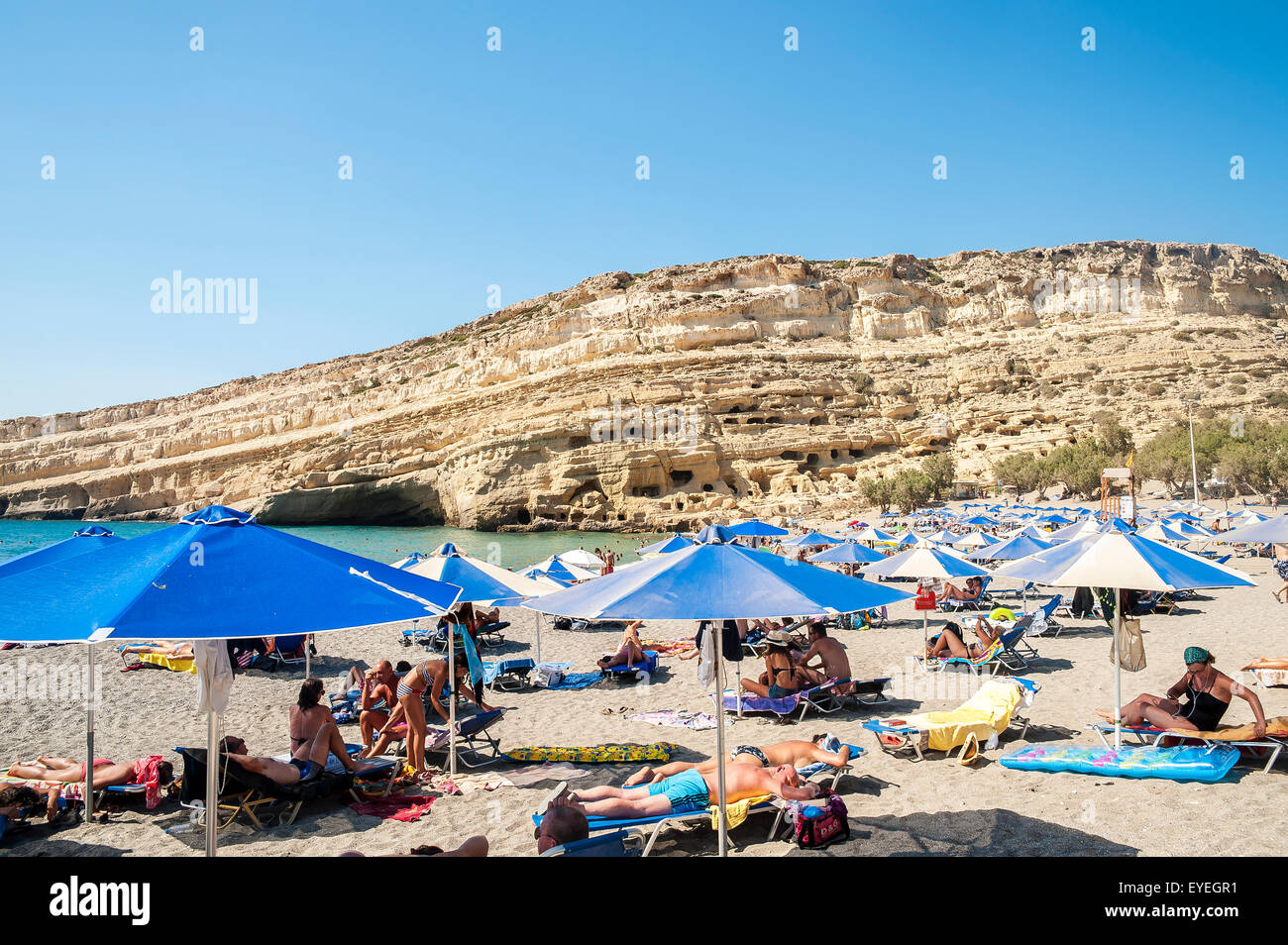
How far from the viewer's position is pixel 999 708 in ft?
22.9

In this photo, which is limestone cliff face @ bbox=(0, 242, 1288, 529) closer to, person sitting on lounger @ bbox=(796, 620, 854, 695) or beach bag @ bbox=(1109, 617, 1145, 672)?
person sitting on lounger @ bbox=(796, 620, 854, 695)

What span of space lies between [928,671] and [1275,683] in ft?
13.0

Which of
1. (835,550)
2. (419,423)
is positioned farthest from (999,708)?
(419,423)

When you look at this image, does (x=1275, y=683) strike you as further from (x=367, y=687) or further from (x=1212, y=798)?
(x=367, y=687)

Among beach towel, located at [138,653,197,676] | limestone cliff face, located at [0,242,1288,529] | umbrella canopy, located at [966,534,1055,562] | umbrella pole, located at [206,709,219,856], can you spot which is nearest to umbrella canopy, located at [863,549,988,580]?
umbrella canopy, located at [966,534,1055,562]

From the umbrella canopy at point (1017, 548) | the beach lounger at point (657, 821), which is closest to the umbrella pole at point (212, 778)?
the beach lounger at point (657, 821)

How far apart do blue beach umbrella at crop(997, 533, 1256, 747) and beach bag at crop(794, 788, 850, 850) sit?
2.68 m

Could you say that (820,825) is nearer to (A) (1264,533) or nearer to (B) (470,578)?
(B) (470,578)

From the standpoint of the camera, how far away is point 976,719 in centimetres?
680

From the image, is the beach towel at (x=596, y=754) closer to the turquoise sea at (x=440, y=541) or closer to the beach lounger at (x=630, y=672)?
the beach lounger at (x=630, y=672)

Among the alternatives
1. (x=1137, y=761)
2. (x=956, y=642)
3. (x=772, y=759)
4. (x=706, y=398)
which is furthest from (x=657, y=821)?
(x=706, y=398)

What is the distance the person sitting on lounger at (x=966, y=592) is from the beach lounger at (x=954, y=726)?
30.2 ft

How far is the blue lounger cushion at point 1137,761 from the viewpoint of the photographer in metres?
5.63
